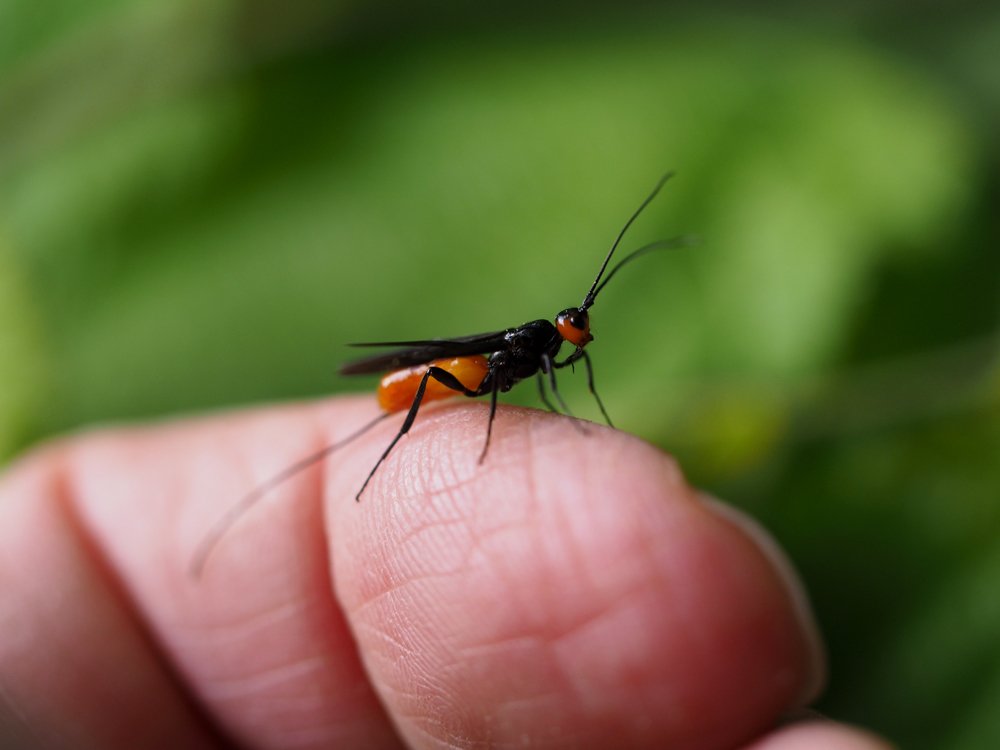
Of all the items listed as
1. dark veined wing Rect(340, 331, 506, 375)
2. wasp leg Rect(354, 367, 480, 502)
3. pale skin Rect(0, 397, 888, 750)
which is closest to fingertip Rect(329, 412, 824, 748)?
pale skin Rect(0, 397, 888, 750)

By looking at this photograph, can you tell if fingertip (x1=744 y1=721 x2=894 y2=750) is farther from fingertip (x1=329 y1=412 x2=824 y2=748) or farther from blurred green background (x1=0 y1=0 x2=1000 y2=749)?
blurred green background (x1=0 y1=0 x2=1000 y2=749)

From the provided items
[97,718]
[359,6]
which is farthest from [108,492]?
[359,6]

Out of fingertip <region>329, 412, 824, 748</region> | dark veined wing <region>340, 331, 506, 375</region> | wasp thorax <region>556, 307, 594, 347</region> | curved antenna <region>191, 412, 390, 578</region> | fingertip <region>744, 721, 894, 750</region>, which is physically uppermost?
dark veined wing <region>340, 331, 506, 375</region>

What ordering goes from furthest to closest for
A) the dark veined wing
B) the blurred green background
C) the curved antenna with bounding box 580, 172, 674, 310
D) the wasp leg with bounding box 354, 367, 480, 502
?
1. the blurred green background
2. the curved antenna with bounding box 580, 172, 674, 310
3. the dark veined wing
4. the wasp leg with bounding box 354, 367, 480, 502

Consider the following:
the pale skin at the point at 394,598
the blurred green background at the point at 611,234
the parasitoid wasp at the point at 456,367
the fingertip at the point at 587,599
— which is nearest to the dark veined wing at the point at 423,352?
the parasitoid wasp at the point at 456,367

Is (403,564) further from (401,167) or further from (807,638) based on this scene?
(401,167)

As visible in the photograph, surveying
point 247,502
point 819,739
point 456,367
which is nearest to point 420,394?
point 456,367

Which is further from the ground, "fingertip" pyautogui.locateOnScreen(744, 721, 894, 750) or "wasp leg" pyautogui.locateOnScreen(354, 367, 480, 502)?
"wasp leg" pyautogui.locateOnScreen(354, 367, 480, 502)

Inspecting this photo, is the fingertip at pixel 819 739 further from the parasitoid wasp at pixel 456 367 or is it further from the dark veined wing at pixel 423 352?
the dark veined wing at pixel 423 352
